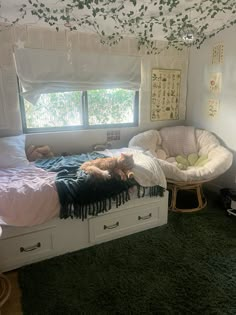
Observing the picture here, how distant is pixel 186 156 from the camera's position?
128 inches

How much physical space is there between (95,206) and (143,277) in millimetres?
644

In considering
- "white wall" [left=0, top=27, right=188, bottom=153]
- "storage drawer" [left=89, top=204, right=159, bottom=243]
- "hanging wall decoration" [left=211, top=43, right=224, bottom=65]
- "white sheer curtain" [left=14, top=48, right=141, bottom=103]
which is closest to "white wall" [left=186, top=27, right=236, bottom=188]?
"hanging wall decoration" [left=211, top=43, right=224, bottom=65]

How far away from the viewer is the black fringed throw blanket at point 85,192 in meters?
1.90

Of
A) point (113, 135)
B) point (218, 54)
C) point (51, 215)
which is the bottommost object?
point (51, 215)

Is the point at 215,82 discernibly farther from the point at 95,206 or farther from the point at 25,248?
the point at 25,248

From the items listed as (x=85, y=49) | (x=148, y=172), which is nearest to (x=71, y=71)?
(x=85, y=49)

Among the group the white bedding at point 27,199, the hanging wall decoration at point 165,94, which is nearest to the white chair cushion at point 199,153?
the hanging wall decoration at point 165,94

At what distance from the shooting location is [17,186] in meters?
1.88

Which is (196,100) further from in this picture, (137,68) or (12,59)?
(12,59)

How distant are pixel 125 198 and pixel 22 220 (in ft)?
2.80

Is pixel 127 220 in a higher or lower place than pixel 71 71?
lower

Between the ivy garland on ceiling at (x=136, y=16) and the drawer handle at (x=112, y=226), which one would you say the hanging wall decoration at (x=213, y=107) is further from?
the drawer handle at (x=112, y=226)

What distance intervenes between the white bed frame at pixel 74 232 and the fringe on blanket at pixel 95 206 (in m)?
0.07

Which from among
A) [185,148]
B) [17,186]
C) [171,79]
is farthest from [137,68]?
[17,186]
